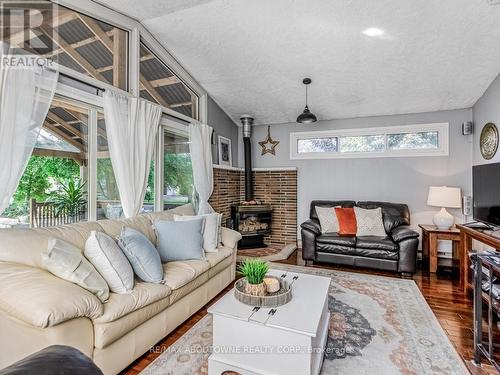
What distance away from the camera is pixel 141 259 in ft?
6.73

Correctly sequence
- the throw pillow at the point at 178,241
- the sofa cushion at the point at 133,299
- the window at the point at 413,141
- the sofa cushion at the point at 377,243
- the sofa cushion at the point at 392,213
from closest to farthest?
the sofa cushion at the point at 133,299 < the throw pillow at the point at 178,241 < the sofa cushion at the point at 377,243 < the sofa cushion at the point at 392,213 < the window at the point at 413,141

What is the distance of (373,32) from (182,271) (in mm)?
3098

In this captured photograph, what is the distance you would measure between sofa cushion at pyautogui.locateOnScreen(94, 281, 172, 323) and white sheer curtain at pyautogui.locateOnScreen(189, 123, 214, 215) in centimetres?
212

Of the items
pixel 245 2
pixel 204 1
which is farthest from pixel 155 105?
pixel 245 2

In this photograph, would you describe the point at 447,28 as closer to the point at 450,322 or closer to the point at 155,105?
the point at 450,322

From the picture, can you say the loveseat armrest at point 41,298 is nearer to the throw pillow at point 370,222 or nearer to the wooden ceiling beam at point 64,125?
the wooden ceiling beam at point 64,125

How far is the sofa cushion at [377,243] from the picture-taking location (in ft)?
11.4

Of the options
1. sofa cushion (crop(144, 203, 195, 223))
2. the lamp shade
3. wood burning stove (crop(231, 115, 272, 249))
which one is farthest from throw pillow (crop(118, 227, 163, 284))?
the lamp shade

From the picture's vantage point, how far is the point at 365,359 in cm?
185

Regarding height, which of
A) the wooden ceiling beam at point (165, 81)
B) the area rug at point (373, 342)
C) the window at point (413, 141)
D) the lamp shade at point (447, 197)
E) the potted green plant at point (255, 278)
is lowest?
the area rug at point (373, 342)

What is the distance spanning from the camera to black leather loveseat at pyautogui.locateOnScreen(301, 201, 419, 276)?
3404mm

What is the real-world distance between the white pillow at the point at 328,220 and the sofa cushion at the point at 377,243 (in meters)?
0.43

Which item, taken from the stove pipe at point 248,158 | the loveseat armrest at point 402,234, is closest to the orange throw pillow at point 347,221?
the loveseat armrest at point 402,234

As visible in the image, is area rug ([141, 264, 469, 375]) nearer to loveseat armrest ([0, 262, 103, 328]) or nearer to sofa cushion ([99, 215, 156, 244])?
loveseat armrest ([0, 262, 103, 328])
